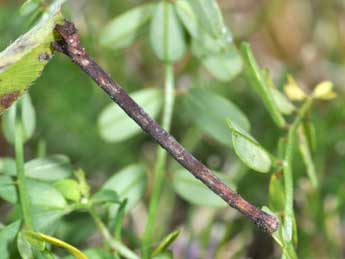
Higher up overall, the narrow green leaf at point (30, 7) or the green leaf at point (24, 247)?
the narrow green leaf at point (30, 7)

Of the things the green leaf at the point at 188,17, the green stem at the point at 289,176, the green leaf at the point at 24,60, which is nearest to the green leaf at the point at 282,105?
the green stem at the point at 289,176

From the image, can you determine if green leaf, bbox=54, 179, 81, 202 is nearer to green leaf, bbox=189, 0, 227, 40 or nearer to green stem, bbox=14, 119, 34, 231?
green stem, bbox=14, 119, 34, 231

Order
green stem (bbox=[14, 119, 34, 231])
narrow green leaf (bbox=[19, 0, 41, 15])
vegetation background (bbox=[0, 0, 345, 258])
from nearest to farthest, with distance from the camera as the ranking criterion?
green stem (bbox=[14, 119, 34, 231]) → narrow green leaf (bbox=[19, 0, 41, 15]) → vegetation background (bbox=[0, 0, 345, 258])

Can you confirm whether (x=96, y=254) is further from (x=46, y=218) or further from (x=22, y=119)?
(x=22, y=119)

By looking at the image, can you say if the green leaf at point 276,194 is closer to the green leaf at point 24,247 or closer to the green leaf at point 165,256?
the green leaf at point 165,256

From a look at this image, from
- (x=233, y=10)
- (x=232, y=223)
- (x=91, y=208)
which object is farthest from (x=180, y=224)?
(x=233, y=10)

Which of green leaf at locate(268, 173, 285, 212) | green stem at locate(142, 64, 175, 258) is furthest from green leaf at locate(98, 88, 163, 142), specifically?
green leaf at locate(268, 173, 285, 212)

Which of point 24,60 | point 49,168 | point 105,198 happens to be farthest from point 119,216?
point 24,60
